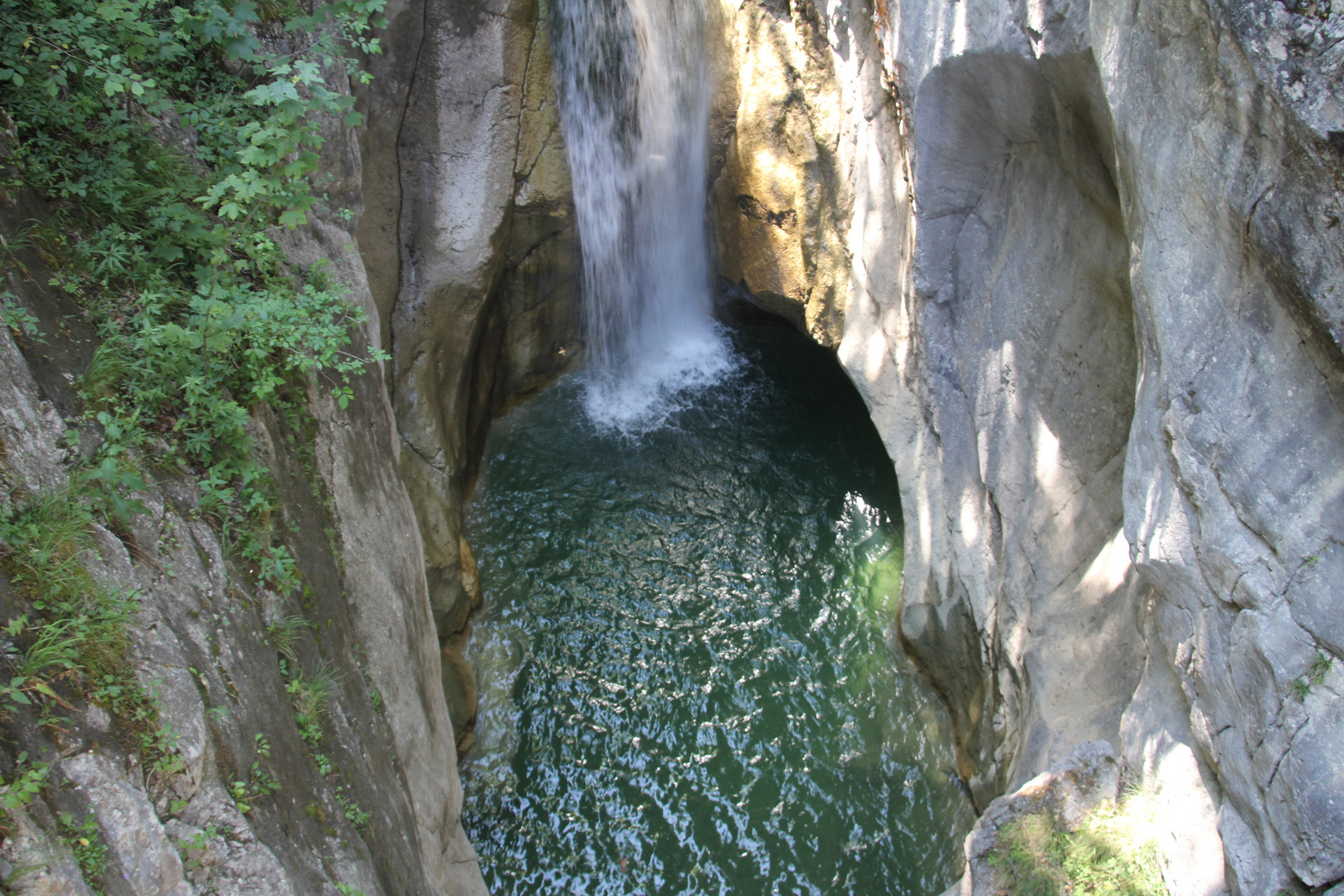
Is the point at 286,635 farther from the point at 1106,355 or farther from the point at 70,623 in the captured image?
the point at 1106,355

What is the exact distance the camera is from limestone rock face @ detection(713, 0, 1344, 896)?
3232 millimetres

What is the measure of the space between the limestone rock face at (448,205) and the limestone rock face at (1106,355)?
2.49m

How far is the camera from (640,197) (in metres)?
10.5

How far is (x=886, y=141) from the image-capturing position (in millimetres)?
7473

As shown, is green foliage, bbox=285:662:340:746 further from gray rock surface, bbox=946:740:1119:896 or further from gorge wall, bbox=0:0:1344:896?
gray rock surface, bbox=946:740:1119:896

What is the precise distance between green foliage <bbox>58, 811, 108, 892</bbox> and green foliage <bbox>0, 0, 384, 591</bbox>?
1.37 meters

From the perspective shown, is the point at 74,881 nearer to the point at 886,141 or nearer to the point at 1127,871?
the point at 1127,871

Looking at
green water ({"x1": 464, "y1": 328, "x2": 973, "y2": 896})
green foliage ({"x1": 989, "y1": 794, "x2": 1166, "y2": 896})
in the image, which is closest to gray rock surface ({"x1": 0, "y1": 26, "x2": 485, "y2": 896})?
green water ({"x1": 464, "y1": 328, "x2": 973, "y2": 896})

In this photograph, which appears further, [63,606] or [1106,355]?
[1106,355]

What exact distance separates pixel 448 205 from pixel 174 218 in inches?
172

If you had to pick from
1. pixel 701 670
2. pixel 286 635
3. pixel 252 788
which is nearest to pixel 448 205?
pixel 701 670

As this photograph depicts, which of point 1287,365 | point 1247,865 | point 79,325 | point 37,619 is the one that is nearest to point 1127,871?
point 1247,865

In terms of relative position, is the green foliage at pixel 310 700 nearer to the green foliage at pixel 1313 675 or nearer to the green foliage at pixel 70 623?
the green foliage at pixel 70 623

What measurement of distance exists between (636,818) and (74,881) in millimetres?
4356
